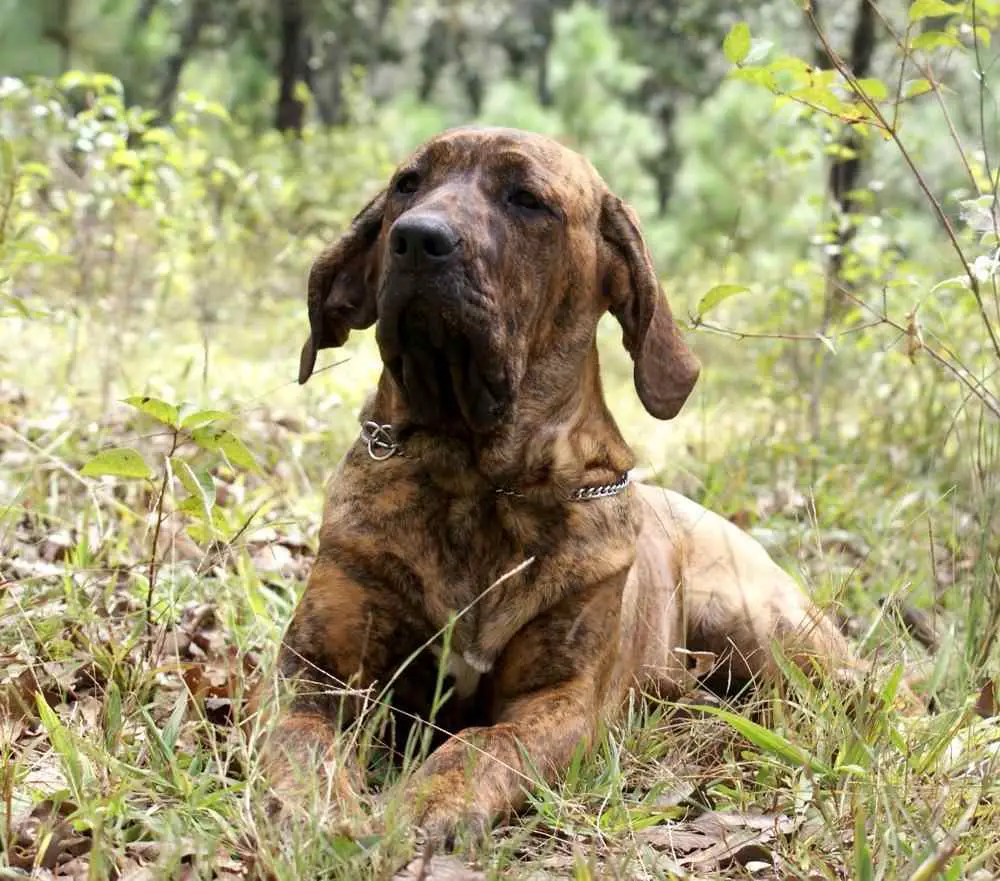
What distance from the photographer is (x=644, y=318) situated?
3162 mm

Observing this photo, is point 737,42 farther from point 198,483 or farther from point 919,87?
point 198,483

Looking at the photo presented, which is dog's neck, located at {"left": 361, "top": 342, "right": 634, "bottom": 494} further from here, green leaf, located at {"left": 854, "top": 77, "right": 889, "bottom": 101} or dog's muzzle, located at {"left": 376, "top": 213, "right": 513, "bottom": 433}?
green leaf, located at {"left": 854, "top": 77, "right": 889, "bottom": 101}

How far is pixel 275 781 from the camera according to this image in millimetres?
2314

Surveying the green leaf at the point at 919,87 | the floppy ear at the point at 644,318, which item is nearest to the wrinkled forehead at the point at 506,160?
the floppy ear at the point at 644,318

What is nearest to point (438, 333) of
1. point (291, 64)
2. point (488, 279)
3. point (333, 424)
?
point (488, 279)

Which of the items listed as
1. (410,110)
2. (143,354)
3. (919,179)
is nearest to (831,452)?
(919,179)

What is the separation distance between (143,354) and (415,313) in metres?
4.10

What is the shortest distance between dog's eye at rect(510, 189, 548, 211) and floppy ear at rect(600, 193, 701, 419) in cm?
27

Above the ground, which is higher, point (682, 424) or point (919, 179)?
point (919, 179)

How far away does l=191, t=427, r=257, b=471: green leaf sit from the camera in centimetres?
259

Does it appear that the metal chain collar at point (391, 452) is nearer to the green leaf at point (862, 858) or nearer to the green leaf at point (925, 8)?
the green leaf at point (862, 858)

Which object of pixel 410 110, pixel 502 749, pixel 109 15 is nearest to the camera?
pixel 502 749

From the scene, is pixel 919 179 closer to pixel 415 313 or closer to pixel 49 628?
pixel 415 313

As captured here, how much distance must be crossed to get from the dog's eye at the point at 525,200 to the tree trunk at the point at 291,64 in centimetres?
1304
